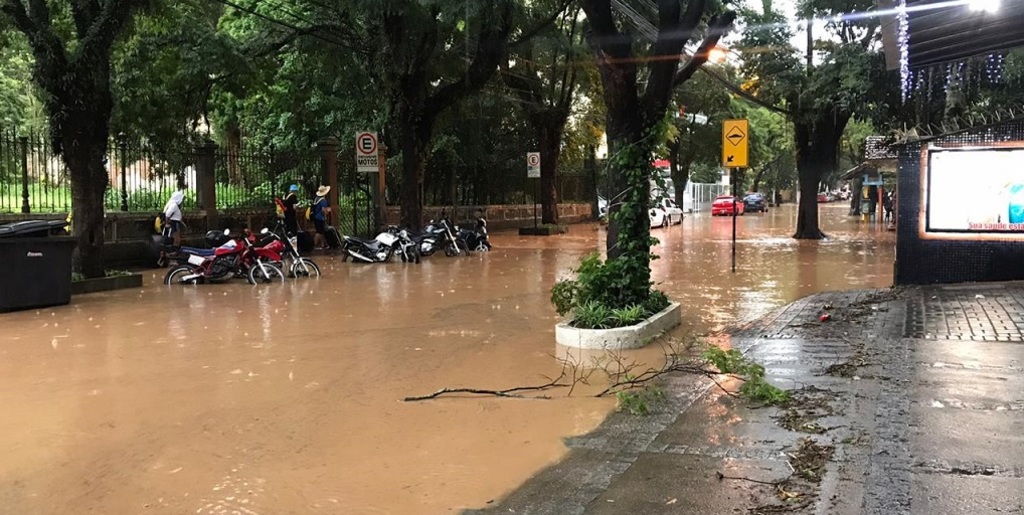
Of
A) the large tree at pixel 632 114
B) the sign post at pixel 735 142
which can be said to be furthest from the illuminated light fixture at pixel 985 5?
the sign post at pixel 735 142

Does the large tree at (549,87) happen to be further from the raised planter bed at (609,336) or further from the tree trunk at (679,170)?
the raised planter bed at (609,336)

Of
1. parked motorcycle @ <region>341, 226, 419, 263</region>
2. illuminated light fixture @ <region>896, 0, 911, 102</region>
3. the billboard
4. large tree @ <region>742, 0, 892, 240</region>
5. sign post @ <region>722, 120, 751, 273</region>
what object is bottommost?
parked motorcycle @ <region>341, 226, 419, 263</region>

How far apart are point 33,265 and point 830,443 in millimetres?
10803

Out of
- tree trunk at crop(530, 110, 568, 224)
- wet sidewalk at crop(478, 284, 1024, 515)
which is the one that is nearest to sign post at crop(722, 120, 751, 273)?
wet sidewalk at crop(478, 284, 1024, 515)

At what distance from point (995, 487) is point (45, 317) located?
11.0 m

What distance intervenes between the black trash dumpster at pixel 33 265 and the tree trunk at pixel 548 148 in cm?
2062

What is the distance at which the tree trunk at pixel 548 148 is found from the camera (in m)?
29.9

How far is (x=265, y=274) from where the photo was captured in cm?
1422

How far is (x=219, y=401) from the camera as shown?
632 centimetres

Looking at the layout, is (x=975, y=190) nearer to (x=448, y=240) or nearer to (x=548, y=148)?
(x=448, y=240)

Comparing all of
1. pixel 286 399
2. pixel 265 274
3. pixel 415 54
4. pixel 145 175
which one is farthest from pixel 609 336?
pixel 415 54

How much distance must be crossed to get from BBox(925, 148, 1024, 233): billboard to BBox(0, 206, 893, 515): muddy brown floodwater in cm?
234

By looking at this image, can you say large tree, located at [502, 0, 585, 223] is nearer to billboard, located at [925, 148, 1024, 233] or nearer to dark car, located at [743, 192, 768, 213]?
billboard, located at [925, 148, 1024, 233]

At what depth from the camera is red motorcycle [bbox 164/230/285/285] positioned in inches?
550
